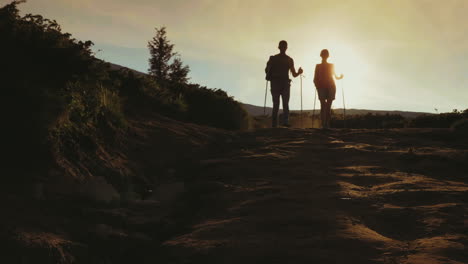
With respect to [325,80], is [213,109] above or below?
below

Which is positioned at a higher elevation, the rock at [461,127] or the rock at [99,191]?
the rock at [461,127]

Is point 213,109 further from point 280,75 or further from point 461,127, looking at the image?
point 461,127

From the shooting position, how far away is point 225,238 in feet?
15.0

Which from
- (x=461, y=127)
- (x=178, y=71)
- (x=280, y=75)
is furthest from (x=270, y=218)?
(x=178, y=71)

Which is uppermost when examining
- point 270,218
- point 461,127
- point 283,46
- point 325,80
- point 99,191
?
point 283,46

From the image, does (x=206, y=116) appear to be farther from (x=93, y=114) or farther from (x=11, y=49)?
(x=11, y=49)

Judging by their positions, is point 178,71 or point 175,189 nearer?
point 175,189

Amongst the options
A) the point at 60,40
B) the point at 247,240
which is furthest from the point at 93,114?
the point at 247,240

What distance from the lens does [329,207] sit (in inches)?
215

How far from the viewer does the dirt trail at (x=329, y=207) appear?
422 centimetres

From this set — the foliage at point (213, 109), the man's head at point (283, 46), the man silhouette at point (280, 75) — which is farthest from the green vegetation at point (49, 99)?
the foliage at point (213, 109)

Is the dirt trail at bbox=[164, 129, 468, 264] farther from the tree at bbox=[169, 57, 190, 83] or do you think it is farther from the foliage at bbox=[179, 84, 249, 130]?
the tree at bbox=[169, 57, 190, 83]

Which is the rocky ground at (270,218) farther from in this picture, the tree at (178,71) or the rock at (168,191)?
the tree at (178,71)

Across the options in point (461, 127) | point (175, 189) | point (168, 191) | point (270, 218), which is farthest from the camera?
point (461, 127)
